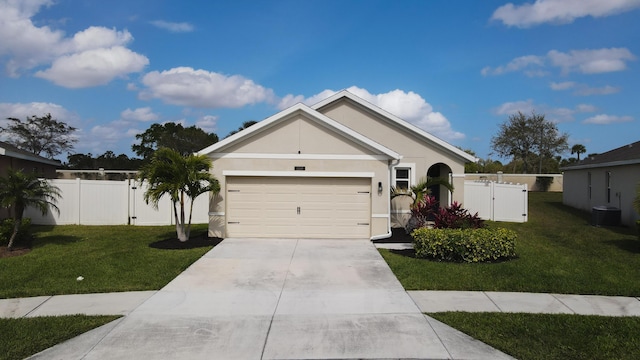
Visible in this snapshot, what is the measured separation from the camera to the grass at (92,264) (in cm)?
844

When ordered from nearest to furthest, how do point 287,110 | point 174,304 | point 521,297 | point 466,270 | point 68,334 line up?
1. point 68,334
2. point 174,304
3. point 521,297
4. point 466,270
5. point 287,110

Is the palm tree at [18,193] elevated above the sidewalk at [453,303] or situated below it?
above

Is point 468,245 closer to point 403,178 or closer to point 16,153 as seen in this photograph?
point 403,178

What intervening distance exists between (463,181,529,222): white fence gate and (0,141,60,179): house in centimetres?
1878

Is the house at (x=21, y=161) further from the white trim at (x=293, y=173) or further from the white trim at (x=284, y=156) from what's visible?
the white trim at (x=293, y=173)

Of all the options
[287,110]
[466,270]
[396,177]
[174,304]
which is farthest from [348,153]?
[174,304]

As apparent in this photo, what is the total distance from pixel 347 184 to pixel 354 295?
650 cm

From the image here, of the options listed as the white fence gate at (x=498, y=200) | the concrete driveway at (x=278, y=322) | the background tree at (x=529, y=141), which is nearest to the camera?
the concrete driveway at (x=278, y=322)

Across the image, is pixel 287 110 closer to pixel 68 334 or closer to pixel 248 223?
pixel 248 223

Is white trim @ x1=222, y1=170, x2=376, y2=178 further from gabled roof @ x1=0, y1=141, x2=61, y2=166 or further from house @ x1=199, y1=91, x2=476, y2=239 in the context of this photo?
gabled roof @ x1=0, y1=141, x2=61, y2=166

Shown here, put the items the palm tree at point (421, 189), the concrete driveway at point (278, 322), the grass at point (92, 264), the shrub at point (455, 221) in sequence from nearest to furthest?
the concrete driveway at point (278, 322) → the grass at point (92, 264) → the shrub at point (455, 221) → the palm tree at point (421, 189)

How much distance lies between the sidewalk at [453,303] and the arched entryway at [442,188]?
9.43m

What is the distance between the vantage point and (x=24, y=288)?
830cm

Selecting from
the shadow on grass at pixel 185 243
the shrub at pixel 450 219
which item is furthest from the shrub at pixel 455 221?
the shadow on grass at pixel 185 243
